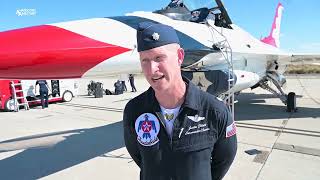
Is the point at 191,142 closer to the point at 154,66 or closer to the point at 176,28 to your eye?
the point at 154,66

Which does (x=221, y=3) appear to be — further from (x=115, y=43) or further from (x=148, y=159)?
(x=148, y=159)

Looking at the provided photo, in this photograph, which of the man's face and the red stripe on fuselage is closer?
the man's face

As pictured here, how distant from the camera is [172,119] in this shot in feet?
5.91

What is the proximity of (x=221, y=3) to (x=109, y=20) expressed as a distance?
252 centimetres

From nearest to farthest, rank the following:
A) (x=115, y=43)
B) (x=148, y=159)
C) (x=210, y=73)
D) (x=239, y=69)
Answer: (x=148, y=159)
(x=115, y=43)
(x=210, y=73)
(x=239, y=69)

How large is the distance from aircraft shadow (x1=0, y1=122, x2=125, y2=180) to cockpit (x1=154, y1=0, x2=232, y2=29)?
2783 millimetres

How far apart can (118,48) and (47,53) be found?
1.03 m

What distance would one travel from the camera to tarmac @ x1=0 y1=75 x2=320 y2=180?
4.68 meters

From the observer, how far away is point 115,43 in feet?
13.6

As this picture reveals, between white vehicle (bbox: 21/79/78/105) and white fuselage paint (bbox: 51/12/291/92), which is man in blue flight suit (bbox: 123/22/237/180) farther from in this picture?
white vehicle (bbox: 21/79/78/105)

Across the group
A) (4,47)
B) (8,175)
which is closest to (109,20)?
(4,47)

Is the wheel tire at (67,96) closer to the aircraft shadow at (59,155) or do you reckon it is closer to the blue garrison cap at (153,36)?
the aircraft shadow at (59,155)

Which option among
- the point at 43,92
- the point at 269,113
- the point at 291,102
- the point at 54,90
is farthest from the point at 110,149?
the point at 54,90

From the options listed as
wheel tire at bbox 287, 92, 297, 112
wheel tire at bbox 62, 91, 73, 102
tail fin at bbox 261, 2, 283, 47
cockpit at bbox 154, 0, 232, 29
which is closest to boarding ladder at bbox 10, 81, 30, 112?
wheel tire at bbox 62, 91, 73, 102
